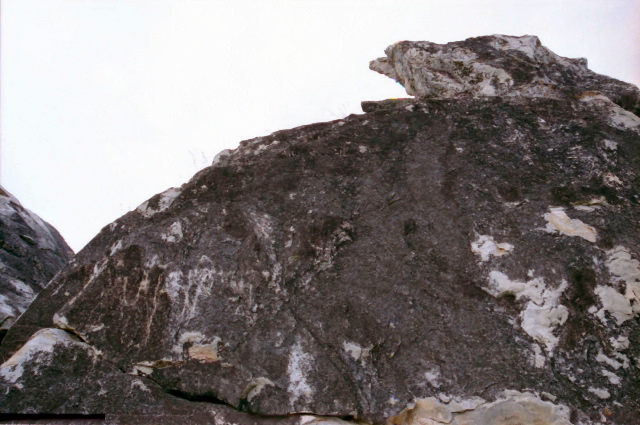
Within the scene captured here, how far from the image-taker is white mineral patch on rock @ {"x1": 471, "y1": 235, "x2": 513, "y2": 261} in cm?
309

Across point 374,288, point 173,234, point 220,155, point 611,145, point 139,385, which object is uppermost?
point 220,155

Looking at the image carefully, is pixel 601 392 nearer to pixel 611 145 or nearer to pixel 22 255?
pixel 611 145

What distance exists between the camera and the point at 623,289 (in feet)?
9.45

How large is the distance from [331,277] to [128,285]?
1.23m

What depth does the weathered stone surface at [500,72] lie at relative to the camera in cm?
412

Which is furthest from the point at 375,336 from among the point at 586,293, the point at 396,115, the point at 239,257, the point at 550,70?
the point at 550,70

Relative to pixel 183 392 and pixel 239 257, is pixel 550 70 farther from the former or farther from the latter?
pixel 183 392

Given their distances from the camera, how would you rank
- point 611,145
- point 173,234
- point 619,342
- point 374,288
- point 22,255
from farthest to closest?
point 22,255
point 611,145
point 173,234
point 374,288
point 619,342

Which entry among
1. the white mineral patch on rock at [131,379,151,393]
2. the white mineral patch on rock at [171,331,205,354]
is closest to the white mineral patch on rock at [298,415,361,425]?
the white mineral patch on rock at [171,331,205,354]

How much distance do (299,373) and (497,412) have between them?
103 centimetres

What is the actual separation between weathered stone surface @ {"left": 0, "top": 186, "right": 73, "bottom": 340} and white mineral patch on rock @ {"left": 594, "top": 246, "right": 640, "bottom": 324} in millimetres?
3819

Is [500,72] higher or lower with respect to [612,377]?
higher

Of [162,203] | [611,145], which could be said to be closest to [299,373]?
[162,203]

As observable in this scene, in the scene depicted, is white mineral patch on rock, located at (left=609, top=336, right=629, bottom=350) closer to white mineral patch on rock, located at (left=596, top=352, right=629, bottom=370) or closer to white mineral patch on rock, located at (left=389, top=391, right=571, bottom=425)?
white mineral patch on rock, located at (left=596, top=352, right=629, bottom=370)
